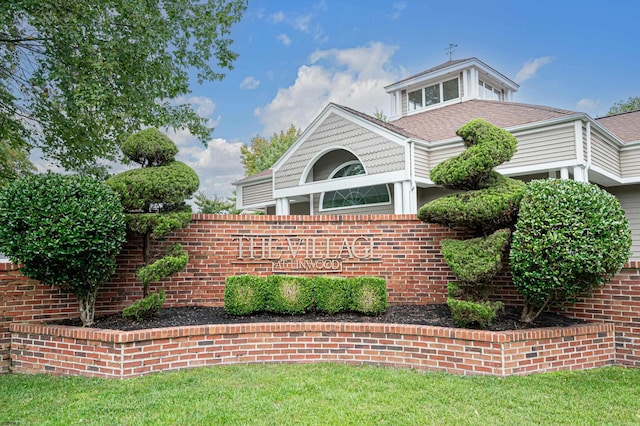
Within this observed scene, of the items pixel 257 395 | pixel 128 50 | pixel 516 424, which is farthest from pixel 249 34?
pixel 516 424

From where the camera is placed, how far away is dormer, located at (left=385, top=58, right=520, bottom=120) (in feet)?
50.0

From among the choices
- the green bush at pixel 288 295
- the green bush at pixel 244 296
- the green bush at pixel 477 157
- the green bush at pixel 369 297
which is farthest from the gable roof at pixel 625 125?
the green bush at pixel 244 296

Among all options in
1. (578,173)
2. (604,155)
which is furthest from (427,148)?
(604,155)

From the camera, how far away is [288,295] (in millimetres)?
6441

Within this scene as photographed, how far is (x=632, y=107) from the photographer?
30.8 meters

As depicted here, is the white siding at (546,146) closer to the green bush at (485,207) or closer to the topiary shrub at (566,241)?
the green bush at (485,207)

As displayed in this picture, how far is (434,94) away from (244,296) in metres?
12.6

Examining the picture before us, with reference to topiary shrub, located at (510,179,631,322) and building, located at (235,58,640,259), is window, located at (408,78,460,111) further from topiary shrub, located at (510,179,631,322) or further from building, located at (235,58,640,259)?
topiary shrub, located at (510,179,631,322)

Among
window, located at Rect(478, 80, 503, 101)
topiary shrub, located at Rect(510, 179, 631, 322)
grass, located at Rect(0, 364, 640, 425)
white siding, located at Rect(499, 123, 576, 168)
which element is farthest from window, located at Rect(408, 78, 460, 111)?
grass, located at Rect(0, 364, 640, 425)

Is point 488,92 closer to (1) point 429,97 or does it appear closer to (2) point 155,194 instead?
(1) point 429,97

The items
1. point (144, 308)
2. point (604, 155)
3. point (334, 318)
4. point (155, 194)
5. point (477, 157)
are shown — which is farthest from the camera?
point (604, 155)

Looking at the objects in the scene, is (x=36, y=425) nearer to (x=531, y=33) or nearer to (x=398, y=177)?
(x=398, y=177)

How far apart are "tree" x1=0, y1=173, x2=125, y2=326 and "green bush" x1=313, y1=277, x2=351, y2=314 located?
287 centimetres

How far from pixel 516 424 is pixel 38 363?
561cm
